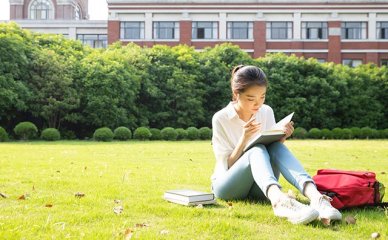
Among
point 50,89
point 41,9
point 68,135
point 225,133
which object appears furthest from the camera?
point 41,9

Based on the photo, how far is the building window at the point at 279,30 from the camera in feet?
130

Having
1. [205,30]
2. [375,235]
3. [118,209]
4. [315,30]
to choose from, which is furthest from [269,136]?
[315,30]

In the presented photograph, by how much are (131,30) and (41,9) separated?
11.4 m

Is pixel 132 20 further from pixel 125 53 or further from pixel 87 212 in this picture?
pixel 87 212

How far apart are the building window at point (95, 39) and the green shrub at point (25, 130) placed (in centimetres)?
2472

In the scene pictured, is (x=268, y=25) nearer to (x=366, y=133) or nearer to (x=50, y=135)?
(x=366, y=133)

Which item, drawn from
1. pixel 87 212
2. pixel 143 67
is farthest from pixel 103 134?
pixel 87 212

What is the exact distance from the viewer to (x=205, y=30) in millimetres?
40031

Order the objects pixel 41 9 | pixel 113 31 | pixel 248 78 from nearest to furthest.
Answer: pixel 248 78 → pixel 113 31 → pixel 41 9

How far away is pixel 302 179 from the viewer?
3.65 m

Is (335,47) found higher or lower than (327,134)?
higher

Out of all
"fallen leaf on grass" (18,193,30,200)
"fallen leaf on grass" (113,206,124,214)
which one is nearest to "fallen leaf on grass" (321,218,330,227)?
"fallen leaf on grass" (113,206,124,214)

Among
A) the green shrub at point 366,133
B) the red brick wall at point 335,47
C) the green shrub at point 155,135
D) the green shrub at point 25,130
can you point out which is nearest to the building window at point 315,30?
the red brick wall at point 335,47

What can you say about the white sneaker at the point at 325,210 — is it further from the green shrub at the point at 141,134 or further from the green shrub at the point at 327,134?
the green shrub at the point at 327,134
